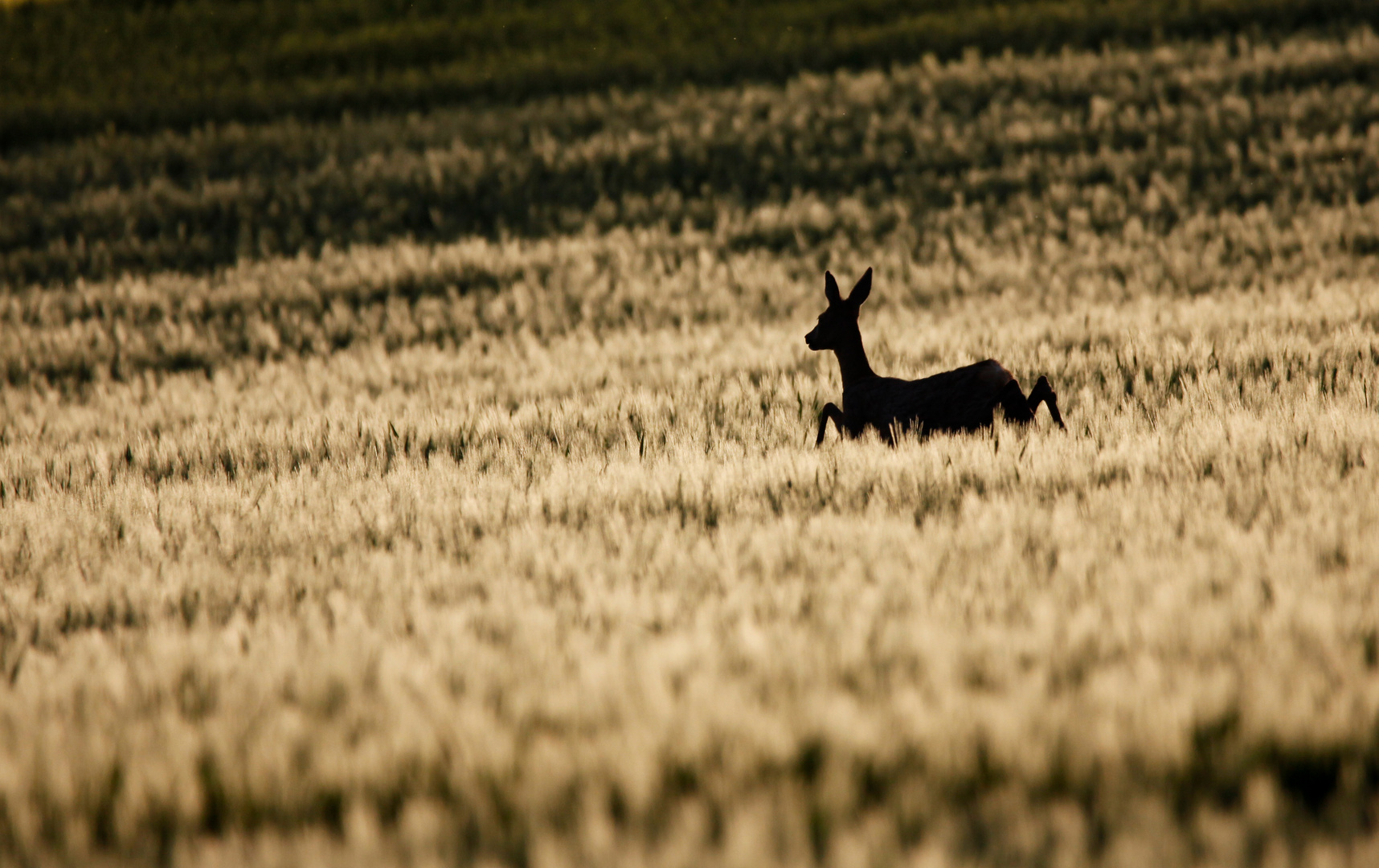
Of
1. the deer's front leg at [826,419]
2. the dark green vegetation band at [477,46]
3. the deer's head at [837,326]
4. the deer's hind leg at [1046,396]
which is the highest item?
the dark green vegetation band at [477,46]

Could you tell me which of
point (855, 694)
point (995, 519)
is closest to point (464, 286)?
point (995, 519)

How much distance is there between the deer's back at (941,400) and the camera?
6297 millimetres

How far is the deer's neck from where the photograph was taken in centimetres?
720

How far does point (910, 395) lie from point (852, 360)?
0.73 meters

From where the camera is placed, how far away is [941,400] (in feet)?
21.2

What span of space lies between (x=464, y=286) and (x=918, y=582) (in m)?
14.7

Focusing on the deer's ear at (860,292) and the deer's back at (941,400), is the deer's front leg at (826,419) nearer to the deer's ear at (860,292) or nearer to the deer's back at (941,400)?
the deer's back at (941,400)

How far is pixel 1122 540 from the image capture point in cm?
407

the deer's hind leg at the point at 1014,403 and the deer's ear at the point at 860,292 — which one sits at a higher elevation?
the deer's ear at the point at 860,292

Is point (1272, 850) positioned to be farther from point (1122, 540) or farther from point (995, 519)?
point (995, 519)

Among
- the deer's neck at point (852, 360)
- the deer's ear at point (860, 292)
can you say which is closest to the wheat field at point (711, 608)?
the deer's neck at point (852, 360)

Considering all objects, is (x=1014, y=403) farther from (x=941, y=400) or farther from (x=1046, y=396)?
(x=941, y=400)

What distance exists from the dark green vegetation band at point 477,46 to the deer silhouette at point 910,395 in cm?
2131

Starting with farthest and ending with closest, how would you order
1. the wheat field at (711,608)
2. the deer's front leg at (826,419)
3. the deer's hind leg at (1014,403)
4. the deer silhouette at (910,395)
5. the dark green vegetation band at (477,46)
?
1. the dark green vegetation band at (477,46)
2. the deer's front leg at (826,419)
3. the deer silhouette at (910,395)
4. the deer's hind leg at (1014,403)
5. the wheat field at (711,608)
